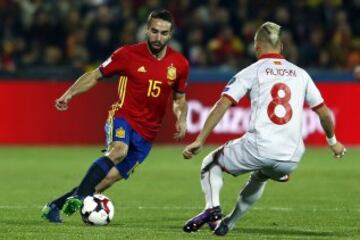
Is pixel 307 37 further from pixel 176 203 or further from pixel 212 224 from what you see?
pixel 212 224

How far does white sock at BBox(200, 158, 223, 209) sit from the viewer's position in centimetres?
931

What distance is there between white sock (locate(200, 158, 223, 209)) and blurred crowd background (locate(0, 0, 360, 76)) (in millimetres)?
12831

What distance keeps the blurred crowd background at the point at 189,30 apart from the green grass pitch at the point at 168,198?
2637mm

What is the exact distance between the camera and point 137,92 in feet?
35.0

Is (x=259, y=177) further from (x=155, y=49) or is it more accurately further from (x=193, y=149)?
(x=155, y=49)

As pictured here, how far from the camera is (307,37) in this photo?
77.9 ft

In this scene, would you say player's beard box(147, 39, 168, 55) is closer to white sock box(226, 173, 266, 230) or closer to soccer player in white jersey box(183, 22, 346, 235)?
soccer player in white jersey box(183, 22, 346, 235)

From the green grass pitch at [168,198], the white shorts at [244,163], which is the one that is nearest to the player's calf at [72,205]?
the green grass pitch at [168,198]

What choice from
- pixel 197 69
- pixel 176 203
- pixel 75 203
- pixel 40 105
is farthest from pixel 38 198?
pixel 197 69

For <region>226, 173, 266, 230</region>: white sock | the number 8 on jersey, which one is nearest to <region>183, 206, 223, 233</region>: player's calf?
<region>226, 173, 266, 230</region>: white sock

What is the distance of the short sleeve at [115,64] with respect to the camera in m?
A: 10.6

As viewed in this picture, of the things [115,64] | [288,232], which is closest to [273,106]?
[288,232]

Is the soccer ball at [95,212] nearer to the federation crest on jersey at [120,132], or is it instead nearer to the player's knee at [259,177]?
the federation crest on jersey at [120,132]

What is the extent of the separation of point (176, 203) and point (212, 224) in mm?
3041
